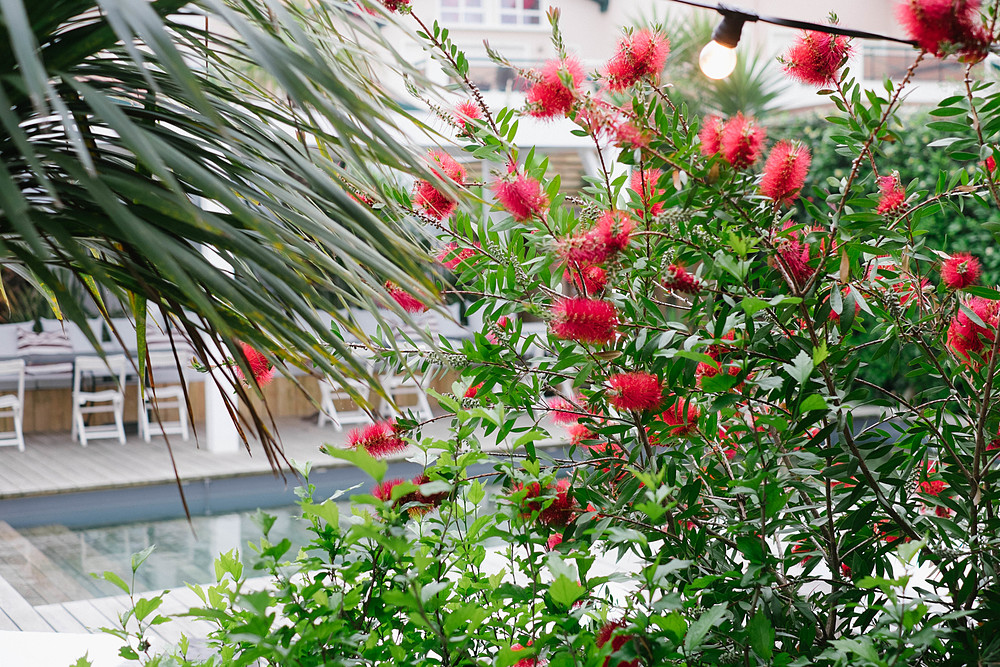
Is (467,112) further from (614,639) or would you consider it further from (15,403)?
(15,403)

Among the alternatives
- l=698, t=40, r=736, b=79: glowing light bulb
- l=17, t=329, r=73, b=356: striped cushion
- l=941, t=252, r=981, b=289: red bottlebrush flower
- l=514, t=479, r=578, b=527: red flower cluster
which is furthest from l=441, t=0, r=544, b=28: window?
l=514, t=479, r=578, b=527: red flower cluster

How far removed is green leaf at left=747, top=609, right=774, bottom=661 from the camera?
94cm

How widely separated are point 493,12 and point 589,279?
36.1 feet

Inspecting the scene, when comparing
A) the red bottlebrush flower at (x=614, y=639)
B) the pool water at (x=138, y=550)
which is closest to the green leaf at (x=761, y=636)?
the red bottlebrush flower at (x=614, y=639)

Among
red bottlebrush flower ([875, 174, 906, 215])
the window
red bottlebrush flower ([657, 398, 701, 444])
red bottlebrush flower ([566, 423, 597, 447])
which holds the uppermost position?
the window

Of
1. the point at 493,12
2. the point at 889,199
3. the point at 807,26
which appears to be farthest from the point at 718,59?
the point at 493,12

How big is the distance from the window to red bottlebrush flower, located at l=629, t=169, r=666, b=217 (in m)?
10.4

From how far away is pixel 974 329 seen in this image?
4.35ft

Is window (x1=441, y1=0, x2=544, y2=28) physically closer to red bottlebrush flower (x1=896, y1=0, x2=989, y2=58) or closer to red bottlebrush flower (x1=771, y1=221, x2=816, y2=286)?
red bottlebrush flower (x1=771, y1=221, x2=816, y2=286)

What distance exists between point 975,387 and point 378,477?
0.92m

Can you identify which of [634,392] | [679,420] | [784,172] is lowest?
[679,420]

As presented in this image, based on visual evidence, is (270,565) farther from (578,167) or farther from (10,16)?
(578,167)

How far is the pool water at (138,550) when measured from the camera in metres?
4.09

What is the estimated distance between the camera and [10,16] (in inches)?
24.0
